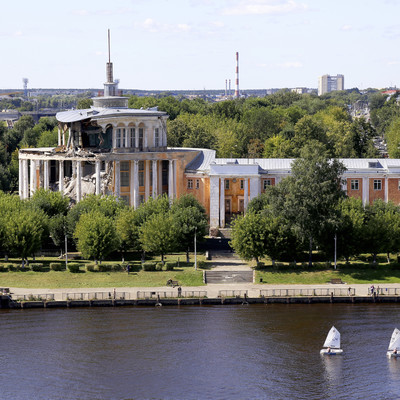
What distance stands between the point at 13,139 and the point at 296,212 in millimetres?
107373

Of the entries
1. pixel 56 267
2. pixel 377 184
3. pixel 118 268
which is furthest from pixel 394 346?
pixel 377 184

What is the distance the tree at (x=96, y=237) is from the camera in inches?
3952

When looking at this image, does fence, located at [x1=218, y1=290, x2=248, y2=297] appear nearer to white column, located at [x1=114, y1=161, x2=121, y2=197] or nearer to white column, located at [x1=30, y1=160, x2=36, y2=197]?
white column, located at [x1=114, y1=161, x2=121, y2=197]

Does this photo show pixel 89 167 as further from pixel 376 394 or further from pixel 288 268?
pixel 376 394

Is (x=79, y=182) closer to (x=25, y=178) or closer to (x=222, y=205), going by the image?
(x=25, y=178)

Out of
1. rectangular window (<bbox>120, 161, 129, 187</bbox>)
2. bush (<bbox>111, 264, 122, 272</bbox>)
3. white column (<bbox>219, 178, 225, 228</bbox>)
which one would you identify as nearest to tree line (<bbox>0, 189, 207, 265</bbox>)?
bush (<bbox>111, 264, 122, 272</bbox>)

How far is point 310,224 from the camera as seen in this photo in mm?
98562

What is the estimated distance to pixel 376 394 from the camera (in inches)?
2552

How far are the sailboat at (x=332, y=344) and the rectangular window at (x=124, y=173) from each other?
53521 mm

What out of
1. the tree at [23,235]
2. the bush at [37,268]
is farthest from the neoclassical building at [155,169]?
the bush at [37,268]

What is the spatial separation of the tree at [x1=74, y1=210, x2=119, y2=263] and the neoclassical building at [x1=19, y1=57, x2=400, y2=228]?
14.6 m

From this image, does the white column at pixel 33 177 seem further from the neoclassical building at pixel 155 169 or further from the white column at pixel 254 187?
the white column at pixel 254 187

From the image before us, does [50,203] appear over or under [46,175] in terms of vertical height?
under

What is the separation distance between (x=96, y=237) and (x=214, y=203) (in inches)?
842
